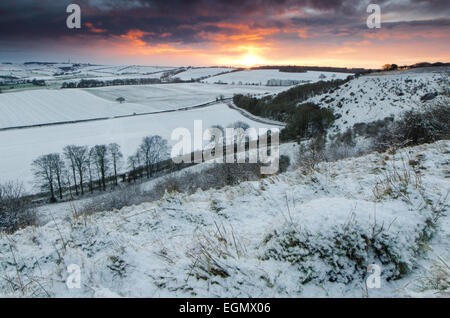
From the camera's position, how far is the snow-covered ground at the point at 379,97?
3722 centimetres

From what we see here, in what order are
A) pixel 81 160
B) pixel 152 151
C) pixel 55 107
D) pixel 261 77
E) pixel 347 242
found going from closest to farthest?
pixel 347 242 → pixel 81 160 → pixel 152 151 → pixel 55 107 → pixel 261 77

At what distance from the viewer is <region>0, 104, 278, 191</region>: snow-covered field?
120 feet

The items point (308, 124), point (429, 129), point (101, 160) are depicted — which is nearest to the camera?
point (429, 129)

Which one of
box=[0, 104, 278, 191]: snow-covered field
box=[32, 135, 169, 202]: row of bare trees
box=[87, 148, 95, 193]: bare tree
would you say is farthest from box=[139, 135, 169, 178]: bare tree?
box=[87, 148, 95, 193]: bare tree

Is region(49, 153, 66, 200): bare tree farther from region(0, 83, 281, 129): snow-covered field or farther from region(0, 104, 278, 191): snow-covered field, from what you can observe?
region(0, 83, 281, 129): snow-covered field

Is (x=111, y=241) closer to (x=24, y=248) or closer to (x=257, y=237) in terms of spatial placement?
(x=24, y=248)

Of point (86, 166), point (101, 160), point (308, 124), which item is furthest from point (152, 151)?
point (308, 124)

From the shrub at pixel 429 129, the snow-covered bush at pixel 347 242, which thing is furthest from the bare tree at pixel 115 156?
the snow-covered bush at pixel 347 242

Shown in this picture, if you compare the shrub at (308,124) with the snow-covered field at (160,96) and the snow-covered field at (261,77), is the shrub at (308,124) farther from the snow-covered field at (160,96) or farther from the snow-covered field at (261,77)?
the snow-covered field at (261,77)

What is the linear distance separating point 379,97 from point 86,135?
194ft

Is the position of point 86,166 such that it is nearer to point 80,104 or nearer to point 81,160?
point 81,160

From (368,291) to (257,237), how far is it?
1.82m

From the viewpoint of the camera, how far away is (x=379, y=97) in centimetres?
4438

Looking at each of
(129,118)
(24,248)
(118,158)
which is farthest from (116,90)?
(24,248)
